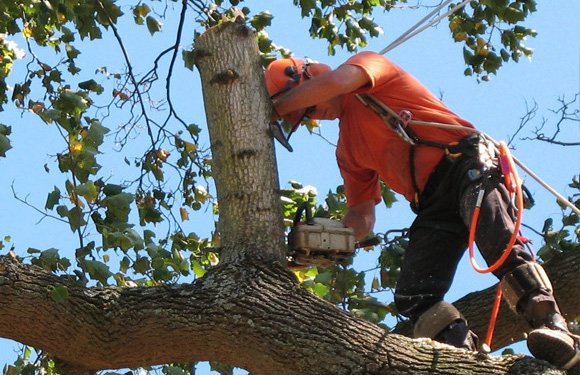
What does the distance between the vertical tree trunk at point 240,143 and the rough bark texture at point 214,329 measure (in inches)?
9.2

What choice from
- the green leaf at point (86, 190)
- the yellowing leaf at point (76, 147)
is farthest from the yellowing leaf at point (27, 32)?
the green leaf at point (86, 190)

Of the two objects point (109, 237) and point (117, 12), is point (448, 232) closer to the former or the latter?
point (109, 237)

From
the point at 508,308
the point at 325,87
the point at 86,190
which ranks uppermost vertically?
the point at 325,87

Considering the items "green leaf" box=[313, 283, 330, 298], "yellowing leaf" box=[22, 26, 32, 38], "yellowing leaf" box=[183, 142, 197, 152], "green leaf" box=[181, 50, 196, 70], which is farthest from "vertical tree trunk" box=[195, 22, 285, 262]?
"yellowing leaf" box=[22, 26, 32, 38]

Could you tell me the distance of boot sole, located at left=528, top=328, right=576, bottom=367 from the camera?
3.60 metres

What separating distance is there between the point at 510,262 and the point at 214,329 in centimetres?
113

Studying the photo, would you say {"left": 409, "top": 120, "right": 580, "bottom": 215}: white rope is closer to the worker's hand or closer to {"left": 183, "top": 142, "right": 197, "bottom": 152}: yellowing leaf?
the worker's hand

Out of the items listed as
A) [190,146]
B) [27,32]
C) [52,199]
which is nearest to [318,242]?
[52,199]

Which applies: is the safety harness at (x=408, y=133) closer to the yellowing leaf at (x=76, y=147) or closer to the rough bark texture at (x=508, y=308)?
the rough bark texture at (x=508, y=308)

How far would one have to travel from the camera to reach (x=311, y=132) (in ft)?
20.7

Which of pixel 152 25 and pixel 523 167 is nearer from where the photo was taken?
pixel 523 167

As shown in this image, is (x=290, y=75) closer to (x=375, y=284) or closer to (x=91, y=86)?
(x=375, y=284)

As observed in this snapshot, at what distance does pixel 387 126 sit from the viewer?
4543mm

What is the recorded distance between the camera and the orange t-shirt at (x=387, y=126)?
4.48 m
